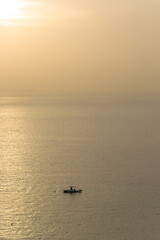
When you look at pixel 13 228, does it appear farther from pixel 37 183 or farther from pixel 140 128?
pixel 140 128

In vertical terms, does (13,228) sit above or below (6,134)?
below

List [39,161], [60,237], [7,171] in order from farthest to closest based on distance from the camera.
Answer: [39,161] < [7,171] < [60,237]

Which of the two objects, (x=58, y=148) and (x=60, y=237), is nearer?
(x=60, y=237)

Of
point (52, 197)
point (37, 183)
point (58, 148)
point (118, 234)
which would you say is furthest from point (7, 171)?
point (118, 234)

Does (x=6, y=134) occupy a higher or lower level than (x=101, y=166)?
higher

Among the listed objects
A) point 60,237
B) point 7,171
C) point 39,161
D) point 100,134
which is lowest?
point 60,237

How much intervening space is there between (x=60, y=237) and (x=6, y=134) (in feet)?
341

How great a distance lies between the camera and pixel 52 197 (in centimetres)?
7056

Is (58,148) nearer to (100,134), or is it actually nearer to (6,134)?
(100,134)

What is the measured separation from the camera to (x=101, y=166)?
9194cm

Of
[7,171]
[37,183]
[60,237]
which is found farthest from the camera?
[7,171]

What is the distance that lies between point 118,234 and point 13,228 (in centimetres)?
1586

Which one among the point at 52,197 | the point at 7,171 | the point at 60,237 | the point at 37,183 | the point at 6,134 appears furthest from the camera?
the point at 6,134

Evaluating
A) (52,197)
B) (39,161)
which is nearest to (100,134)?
(39,161)
